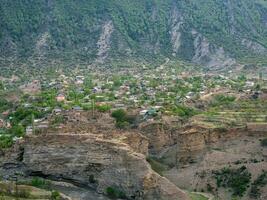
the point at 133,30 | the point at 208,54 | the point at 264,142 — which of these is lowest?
the point at 264,142

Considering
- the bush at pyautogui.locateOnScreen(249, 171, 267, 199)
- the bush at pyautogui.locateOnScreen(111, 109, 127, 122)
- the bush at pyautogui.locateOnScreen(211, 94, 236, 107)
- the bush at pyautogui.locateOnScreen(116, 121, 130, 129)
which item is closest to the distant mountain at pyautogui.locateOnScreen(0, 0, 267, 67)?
the bush at pyautogui.locateOnScreen(211, 94, 236, 107)

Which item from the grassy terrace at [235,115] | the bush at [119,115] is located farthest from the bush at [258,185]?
the bush at [119,115]

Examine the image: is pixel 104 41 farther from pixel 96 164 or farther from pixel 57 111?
pixel 96 164

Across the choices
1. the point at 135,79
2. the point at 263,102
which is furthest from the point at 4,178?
the point at 135,79

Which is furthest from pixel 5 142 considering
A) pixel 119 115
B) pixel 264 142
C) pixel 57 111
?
pixel 264 142

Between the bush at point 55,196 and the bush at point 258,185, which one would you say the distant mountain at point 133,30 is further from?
the bush at point 55,196

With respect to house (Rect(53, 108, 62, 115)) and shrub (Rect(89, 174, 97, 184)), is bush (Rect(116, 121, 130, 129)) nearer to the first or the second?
shrub (Rect(89, 174, 97, 184))

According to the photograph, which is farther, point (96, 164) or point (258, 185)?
point (96, 164)
